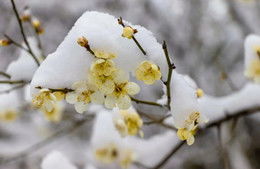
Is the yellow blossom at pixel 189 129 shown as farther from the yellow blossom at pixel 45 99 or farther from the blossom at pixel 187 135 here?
the yellow blossom at pixel 45 99

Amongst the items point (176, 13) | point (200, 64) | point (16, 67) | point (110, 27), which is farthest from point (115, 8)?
point (110, 27)

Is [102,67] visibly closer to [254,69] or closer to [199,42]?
[254,69]

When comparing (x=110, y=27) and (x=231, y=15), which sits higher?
(x=110, y=27)

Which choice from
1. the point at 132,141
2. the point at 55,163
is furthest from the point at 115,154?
the point at 55,163

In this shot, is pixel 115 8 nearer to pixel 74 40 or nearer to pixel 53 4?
pixel 53 4

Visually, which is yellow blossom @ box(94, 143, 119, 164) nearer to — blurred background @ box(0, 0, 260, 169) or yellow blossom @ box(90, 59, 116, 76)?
yellow blossom @ box(90, 59, 116, 76)
